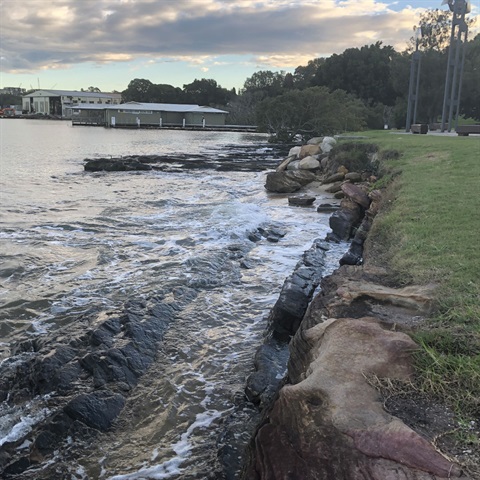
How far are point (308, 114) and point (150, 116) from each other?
5526 cm

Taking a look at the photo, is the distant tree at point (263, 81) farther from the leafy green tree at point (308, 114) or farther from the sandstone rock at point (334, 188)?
the sandstone rock at point (334, 188)

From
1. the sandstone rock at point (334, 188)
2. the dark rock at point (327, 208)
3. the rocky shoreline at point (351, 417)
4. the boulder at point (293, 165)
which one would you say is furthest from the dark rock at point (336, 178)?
the rocky shoreline at point (351, 417)

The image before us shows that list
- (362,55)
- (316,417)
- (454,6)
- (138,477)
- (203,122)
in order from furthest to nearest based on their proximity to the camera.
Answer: (203,122)
(362,55)
(454,6)
(138,477)
(316,417)

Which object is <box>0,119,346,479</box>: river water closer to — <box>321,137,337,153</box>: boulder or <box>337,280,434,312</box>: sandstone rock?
<box>337,280,434,312</box>: sandstone rock

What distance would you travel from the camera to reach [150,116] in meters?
95.3

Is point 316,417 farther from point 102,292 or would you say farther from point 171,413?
point 102,292

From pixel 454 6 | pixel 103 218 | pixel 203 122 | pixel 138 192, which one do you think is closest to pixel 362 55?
pixel 203 122

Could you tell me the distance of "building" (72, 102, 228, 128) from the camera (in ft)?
304

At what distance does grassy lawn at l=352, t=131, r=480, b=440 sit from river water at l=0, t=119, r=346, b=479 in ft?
6.19

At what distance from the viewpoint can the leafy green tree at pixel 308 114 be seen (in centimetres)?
4494

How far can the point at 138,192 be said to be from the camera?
19219 millimetres

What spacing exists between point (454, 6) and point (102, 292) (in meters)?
25.7

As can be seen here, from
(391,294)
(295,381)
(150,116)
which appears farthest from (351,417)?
(150,116)

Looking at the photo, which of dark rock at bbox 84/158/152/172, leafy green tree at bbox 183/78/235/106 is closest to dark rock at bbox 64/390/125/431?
dark rock at bbox 84/158/152/172
